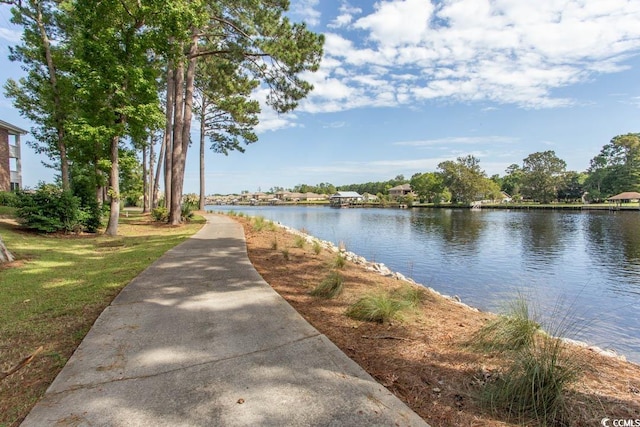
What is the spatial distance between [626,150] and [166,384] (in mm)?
82212

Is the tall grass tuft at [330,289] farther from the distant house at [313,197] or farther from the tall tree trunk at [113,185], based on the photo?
the distant house at [313,197]

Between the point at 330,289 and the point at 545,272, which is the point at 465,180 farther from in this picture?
the point at 330,289

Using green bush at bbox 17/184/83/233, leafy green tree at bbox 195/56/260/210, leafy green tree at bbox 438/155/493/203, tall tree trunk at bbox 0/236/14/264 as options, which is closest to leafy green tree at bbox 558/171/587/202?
leafy green tree at bbox 438/155/493/203

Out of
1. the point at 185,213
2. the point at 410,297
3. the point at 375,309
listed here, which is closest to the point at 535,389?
the point at 375,309

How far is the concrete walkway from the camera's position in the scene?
2.12 meters

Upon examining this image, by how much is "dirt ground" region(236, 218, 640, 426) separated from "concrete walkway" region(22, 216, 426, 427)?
250 mm

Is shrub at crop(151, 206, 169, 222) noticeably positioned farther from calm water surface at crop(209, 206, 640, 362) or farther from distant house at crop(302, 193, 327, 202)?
distant house at crop(302, 193, 327, 202)

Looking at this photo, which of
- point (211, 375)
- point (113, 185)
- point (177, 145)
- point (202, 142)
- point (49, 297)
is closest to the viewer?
point (211, 375)

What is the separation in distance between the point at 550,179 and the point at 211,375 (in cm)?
8105

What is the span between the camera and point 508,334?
3289 millimetres

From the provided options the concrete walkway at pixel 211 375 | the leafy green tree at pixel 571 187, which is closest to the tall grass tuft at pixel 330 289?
the concrete walkway at pixel 211 375

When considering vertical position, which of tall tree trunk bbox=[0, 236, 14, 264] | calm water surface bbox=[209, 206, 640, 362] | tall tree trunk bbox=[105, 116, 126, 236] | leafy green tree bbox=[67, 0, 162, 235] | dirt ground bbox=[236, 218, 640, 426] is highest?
leafy green tree bbox=[67, 0, 162, 235]

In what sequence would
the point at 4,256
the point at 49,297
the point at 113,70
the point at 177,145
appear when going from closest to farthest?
the point at 49,297, the point at 4,256, the point at 113,70, the point at 177,145

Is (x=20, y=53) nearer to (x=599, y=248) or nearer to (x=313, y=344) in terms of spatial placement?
(x=313, y=344)
